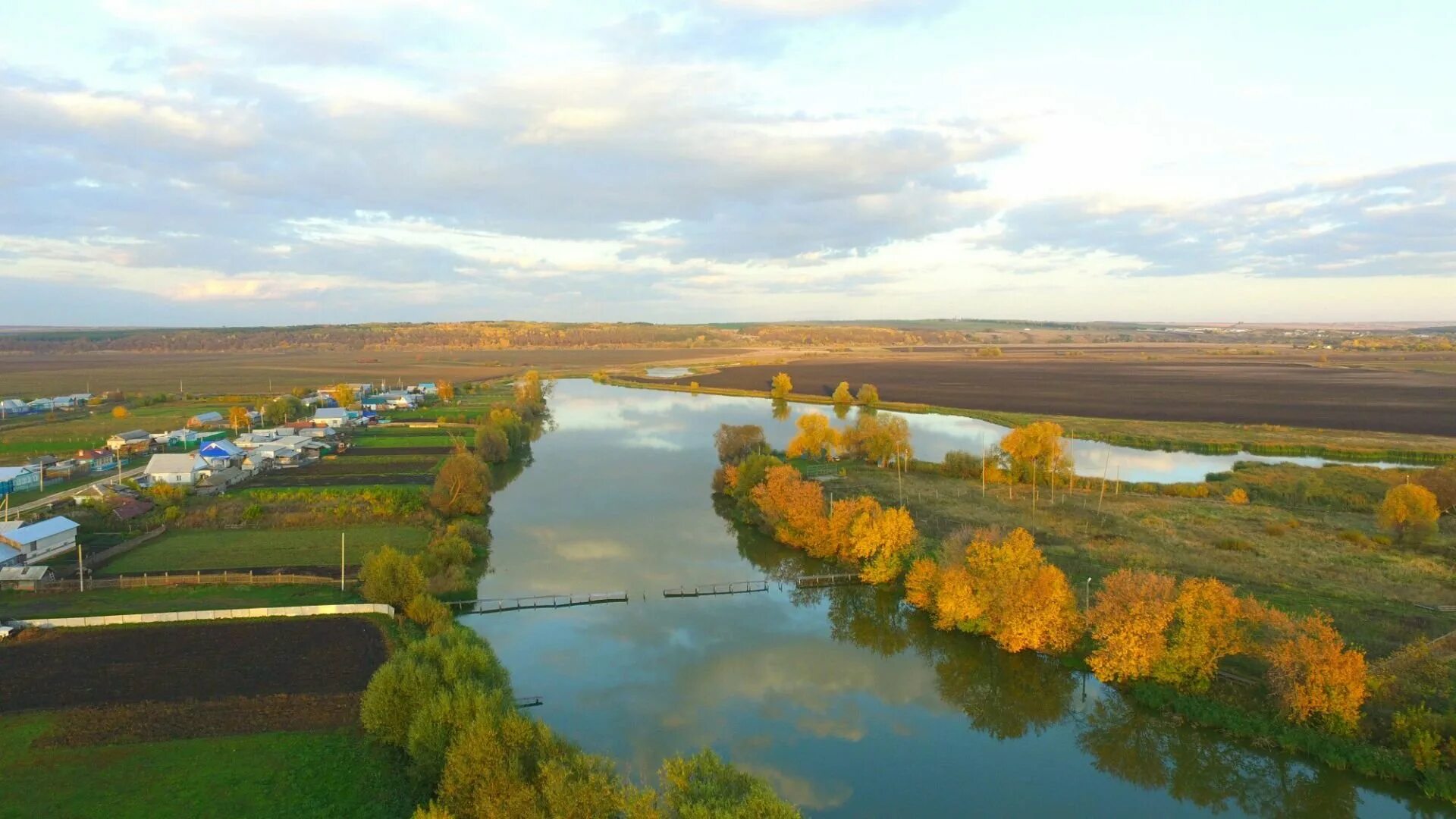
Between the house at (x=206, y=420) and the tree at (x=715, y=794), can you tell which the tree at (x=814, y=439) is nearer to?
the tree at (x=715, y=794)

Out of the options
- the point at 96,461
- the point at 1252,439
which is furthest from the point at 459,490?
the point at 1252,439

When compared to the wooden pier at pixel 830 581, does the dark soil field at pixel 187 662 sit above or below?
above

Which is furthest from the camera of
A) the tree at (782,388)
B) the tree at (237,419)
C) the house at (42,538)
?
the tree at (782,388)

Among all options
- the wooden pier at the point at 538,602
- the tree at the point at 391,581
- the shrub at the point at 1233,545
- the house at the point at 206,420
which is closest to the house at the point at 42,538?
the tree at the point at 391,581

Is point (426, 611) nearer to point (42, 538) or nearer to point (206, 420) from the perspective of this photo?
point (42, 538)

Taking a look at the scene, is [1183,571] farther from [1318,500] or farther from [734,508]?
[734,508]

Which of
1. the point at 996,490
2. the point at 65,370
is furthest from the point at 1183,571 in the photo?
the point at 65,370

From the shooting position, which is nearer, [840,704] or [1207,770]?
[1207,770]
